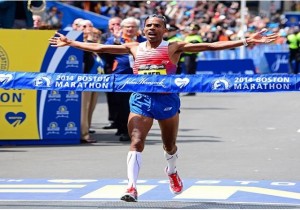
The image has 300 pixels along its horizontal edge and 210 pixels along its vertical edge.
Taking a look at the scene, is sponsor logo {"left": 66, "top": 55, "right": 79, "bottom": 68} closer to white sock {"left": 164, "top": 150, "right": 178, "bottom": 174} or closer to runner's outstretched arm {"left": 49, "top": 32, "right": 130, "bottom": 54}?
runner's outstretched arm {"left": 49, "top": 32, "right": 130, "bottom": 54}

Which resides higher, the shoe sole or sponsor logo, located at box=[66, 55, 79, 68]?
sponsor logo, located at box=[66, 55, 79, 68]

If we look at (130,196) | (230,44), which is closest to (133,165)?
(130,196)

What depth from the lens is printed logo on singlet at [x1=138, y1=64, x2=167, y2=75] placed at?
1028cm

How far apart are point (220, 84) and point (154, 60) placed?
0.67 meters

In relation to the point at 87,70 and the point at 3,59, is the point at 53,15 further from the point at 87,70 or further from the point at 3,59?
the point at 3,59

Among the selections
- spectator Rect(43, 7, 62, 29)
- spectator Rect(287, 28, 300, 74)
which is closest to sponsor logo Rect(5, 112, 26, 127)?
spectator Rect(43, 7, 62, 29)

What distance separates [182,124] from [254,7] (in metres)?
35.6

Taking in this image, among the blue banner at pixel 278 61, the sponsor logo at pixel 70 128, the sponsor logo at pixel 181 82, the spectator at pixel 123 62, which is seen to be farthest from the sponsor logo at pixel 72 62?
the blue banner at pixel 278 61

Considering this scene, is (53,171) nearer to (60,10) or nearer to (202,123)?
(202,123)

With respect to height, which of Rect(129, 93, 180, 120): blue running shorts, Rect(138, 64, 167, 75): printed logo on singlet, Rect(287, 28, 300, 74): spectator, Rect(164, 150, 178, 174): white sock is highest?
Rect(138, 64, 167, 75): printed logo on singlet

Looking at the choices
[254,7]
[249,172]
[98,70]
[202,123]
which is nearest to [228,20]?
[254,7]

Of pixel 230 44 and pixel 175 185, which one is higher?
pixel 230 44

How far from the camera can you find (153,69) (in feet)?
33.8

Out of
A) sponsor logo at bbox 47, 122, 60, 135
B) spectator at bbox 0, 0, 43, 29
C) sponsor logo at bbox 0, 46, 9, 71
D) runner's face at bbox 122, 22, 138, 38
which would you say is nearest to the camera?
runner's face at bbox 122, 22, 138, 38
